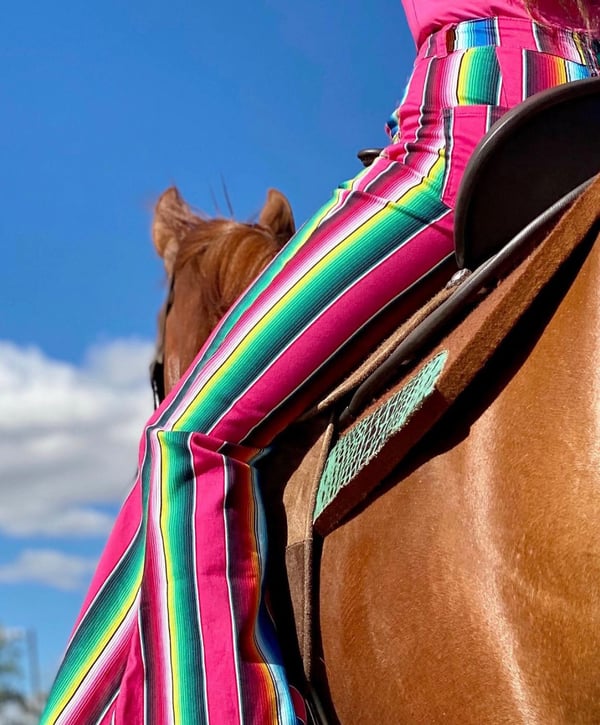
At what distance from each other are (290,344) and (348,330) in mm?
121

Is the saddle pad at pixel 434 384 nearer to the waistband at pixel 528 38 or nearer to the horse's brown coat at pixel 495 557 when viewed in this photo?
the horse's brown coat at pixel 495 557

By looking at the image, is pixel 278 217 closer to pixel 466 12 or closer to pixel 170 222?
pixel 170 222

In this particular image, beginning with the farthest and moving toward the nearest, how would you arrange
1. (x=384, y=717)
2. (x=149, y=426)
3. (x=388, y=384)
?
(x=149, y=426)
(x=388, y=384)
(x=384, y=717)

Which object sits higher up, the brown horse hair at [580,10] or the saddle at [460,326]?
the brown horse hair at [580,10]

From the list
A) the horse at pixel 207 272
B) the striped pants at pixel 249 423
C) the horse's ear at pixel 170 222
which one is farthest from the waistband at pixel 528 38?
the horse's ear at pixel 170 222

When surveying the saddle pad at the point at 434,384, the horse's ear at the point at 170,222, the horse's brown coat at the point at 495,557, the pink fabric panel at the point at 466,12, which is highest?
the horse's ear at the point at 170,222

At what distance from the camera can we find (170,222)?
3.89m

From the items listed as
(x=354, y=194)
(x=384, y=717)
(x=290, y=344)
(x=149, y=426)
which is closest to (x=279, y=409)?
(x=290, y=344)

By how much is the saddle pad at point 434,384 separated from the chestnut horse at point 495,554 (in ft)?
0.06

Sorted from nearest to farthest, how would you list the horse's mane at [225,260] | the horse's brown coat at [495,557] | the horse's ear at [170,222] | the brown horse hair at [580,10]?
the horse's brown coat at [495,557] < the brown horse hair at [580,10] < the horse's mane at [225,260] < the horse's ear at [170,222]

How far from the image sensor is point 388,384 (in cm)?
190

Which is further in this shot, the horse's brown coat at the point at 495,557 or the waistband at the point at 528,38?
the waistband at the point at 528,38

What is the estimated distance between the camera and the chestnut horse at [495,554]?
1359mm

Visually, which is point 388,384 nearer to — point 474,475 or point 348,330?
point 348,330
